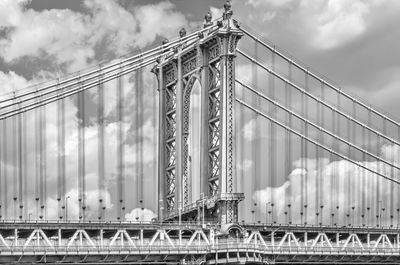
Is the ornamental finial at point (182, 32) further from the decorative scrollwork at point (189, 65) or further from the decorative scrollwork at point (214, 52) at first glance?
the decorative scrollwork at point (214, 52)

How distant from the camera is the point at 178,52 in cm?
14525

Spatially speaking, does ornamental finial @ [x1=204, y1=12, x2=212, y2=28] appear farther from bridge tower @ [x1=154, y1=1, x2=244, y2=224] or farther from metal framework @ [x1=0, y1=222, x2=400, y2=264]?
metal framework @ [x1=0, y1=222, x2=400, y2=264]

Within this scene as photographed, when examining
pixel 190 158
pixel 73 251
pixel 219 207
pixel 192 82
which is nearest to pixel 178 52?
pixel 192 82

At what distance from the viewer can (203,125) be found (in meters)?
138

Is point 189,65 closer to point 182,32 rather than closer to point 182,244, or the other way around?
point 182,32

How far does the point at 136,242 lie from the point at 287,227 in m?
19.2

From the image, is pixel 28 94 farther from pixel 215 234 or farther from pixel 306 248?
pixel 306 248

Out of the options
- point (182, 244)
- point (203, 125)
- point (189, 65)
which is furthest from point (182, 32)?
point (182, 244)

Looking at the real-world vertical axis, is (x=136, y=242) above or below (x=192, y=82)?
below

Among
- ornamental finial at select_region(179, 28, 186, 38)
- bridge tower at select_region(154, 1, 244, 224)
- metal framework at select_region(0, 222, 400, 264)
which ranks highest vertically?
ornamental finial at select_region(179, 28, 186, 38)

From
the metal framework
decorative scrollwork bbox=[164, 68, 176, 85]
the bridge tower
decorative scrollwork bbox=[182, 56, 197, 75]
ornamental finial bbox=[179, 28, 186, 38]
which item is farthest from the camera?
decorative scrollwork bbox=[164, 68, 176, 85]

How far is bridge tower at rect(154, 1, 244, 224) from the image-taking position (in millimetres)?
133125

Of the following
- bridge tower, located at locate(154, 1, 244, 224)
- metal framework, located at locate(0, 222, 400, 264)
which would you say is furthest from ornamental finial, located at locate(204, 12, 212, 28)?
metal framework, located at locate(0, 222, 400, 264)

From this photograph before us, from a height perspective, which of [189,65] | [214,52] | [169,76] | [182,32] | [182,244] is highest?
[182,32]
